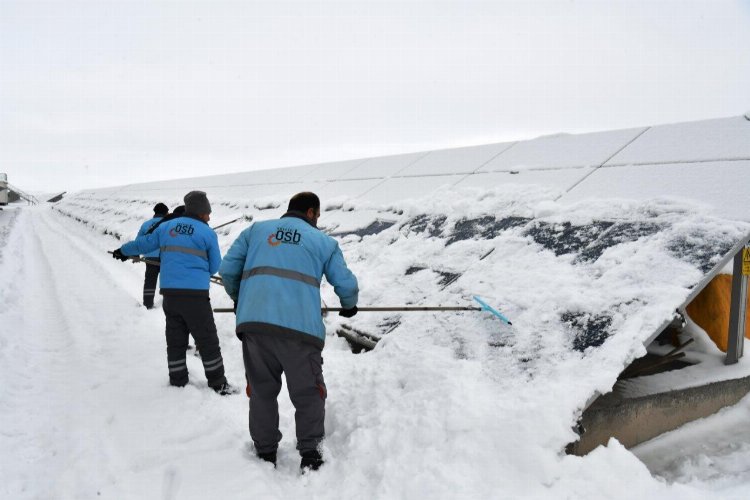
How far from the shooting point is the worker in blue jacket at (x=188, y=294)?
393cm

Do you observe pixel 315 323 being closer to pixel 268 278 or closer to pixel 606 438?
pixel 268 278

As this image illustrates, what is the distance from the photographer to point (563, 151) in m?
7.13

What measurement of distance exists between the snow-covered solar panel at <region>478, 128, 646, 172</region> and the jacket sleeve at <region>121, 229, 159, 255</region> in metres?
5.00

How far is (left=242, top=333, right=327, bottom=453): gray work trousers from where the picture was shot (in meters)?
2.82

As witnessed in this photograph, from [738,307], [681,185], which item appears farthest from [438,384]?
[681,185]

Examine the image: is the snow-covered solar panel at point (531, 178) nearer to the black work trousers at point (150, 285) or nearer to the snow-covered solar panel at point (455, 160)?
the snow-covered solar panel at point (455, 160)

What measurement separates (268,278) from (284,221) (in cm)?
39

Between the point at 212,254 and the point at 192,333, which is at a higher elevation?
the point at 212,254

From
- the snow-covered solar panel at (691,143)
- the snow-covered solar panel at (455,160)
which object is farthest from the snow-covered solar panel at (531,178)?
the snow-covered solar panel at (455,160)

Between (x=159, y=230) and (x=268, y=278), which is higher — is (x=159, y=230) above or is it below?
above

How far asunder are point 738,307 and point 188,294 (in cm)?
432

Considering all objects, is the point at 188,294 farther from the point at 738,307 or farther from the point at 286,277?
the point at 738,307

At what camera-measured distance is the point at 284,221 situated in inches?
118

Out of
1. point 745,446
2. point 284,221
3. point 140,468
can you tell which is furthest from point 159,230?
point 745,446
